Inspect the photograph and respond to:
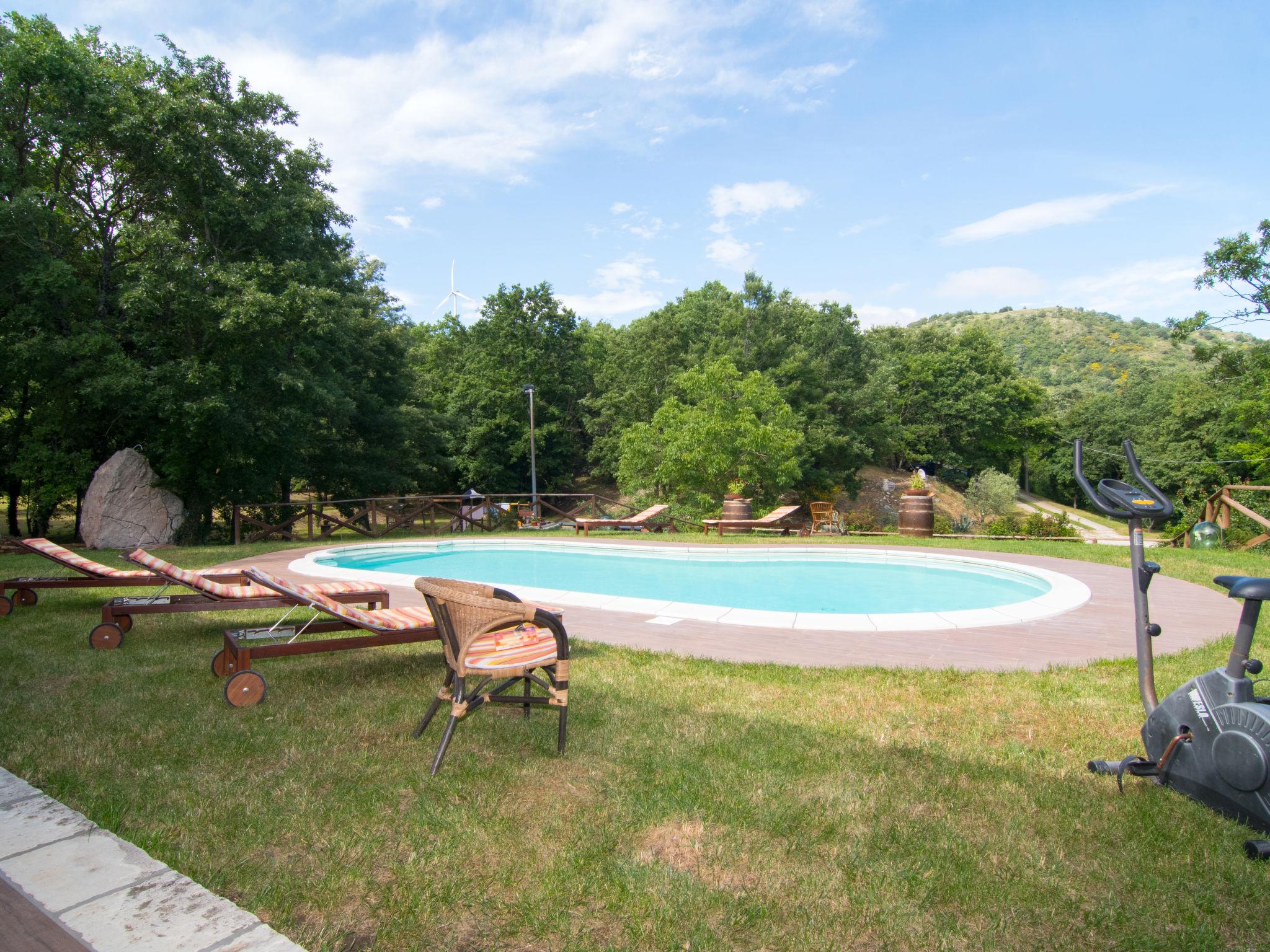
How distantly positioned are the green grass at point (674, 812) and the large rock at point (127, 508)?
11343mm

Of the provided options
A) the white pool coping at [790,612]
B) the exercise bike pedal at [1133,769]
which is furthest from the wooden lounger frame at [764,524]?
the exercise bike pedal at [1133,769]

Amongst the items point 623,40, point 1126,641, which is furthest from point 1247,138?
point 1126,641

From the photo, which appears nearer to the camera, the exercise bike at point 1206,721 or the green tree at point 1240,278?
the exercise bike at point 1206,721

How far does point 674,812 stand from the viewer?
2463mm

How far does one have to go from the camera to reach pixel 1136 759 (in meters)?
2.66

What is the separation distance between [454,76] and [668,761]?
1120cm

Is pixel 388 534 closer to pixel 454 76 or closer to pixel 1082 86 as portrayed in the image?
pixel 454 76

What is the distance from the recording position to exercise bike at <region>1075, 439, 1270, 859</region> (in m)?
2.19

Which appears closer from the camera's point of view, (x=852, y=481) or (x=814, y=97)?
(x=814, y=97)

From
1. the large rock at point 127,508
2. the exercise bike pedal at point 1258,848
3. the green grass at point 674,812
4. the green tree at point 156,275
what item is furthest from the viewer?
the large rock at point 127,508

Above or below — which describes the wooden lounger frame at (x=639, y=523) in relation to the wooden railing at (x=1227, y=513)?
below

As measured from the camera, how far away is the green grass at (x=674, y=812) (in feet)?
6.16

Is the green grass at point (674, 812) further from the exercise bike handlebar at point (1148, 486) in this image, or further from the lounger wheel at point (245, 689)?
the exercise bike handlebar at point (1148, 486)

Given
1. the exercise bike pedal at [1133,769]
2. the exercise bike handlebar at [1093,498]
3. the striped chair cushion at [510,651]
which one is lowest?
the exercise bike pedal at [1133,769]
